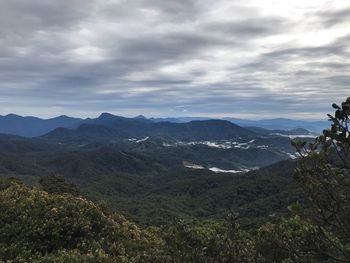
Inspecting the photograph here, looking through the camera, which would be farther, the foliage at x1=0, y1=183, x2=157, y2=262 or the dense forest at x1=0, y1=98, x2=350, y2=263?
the foliage at x1=0, y1=183, x2=157, y2=262

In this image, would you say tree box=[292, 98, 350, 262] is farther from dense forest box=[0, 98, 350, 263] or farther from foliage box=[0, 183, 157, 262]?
foliage box=[0, 183, 157, 262]

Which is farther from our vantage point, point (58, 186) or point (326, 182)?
point (58, 186)

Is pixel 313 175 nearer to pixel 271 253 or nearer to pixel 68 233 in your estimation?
pixel 271 253

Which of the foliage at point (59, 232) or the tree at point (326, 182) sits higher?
the tree at point (326, 182)

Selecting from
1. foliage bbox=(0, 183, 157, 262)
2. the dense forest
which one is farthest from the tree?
foliage bbox=(0, 183, 157, 262)

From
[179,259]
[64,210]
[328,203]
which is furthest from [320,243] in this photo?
[64,210]

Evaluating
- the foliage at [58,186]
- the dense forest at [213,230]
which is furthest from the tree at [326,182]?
the foliage at [58,186]

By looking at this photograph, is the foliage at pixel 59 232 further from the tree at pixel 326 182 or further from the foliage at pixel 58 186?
the foliage at pixel 58 186

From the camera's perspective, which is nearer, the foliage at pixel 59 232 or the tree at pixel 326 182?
the tree at pixel 326 182

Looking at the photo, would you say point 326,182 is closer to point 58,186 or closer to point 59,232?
point 59,232

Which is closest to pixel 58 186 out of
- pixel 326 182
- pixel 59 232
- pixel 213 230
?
pixel 59 232

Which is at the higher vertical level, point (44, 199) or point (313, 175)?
point (313, 175)
